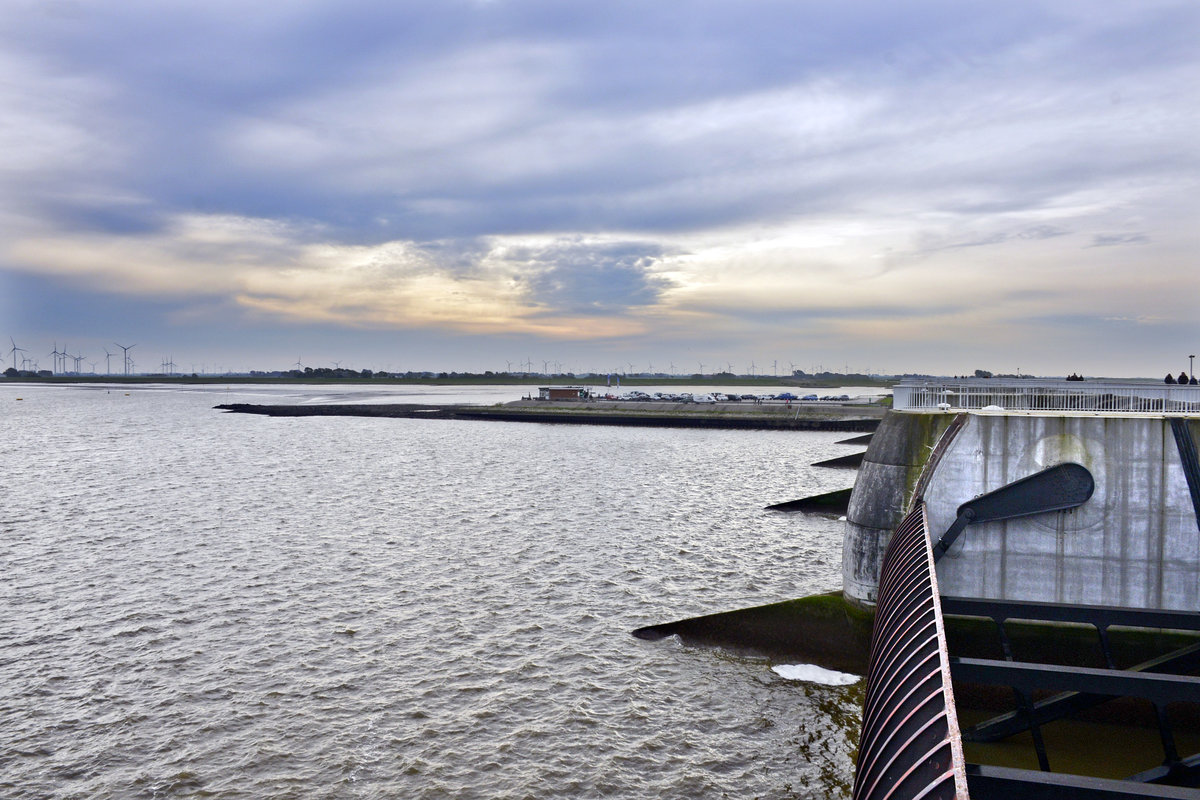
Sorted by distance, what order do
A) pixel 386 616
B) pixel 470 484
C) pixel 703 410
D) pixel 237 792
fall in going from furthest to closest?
pixel 703 410, pixel 470 484, pixel 386 616, pixel 237 792

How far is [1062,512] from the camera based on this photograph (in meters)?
14.9

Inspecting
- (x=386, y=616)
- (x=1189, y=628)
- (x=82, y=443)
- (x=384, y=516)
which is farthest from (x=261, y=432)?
(x=1189, y=628)

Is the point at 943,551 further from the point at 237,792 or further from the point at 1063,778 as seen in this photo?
the point at 237,792

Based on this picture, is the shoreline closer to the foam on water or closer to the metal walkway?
the foam on water

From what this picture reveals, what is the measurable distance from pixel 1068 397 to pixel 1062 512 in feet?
17.7

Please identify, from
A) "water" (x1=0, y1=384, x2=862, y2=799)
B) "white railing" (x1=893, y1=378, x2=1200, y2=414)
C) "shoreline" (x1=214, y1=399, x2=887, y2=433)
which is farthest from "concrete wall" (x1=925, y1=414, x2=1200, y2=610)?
"shoreline" (x1=214, y1=399, x2=887, y2=433)

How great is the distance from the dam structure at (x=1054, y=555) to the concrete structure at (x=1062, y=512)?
2 cm

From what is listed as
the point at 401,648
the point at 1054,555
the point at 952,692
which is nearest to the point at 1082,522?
the point at 1054,555

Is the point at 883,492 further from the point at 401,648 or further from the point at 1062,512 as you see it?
the point at 401,648

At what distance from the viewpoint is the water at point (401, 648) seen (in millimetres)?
13336

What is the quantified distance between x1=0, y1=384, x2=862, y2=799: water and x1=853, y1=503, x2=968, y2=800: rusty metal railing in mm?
4665

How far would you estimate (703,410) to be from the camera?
110m

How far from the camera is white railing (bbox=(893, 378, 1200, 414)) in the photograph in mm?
16891

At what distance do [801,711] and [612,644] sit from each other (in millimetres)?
5354
